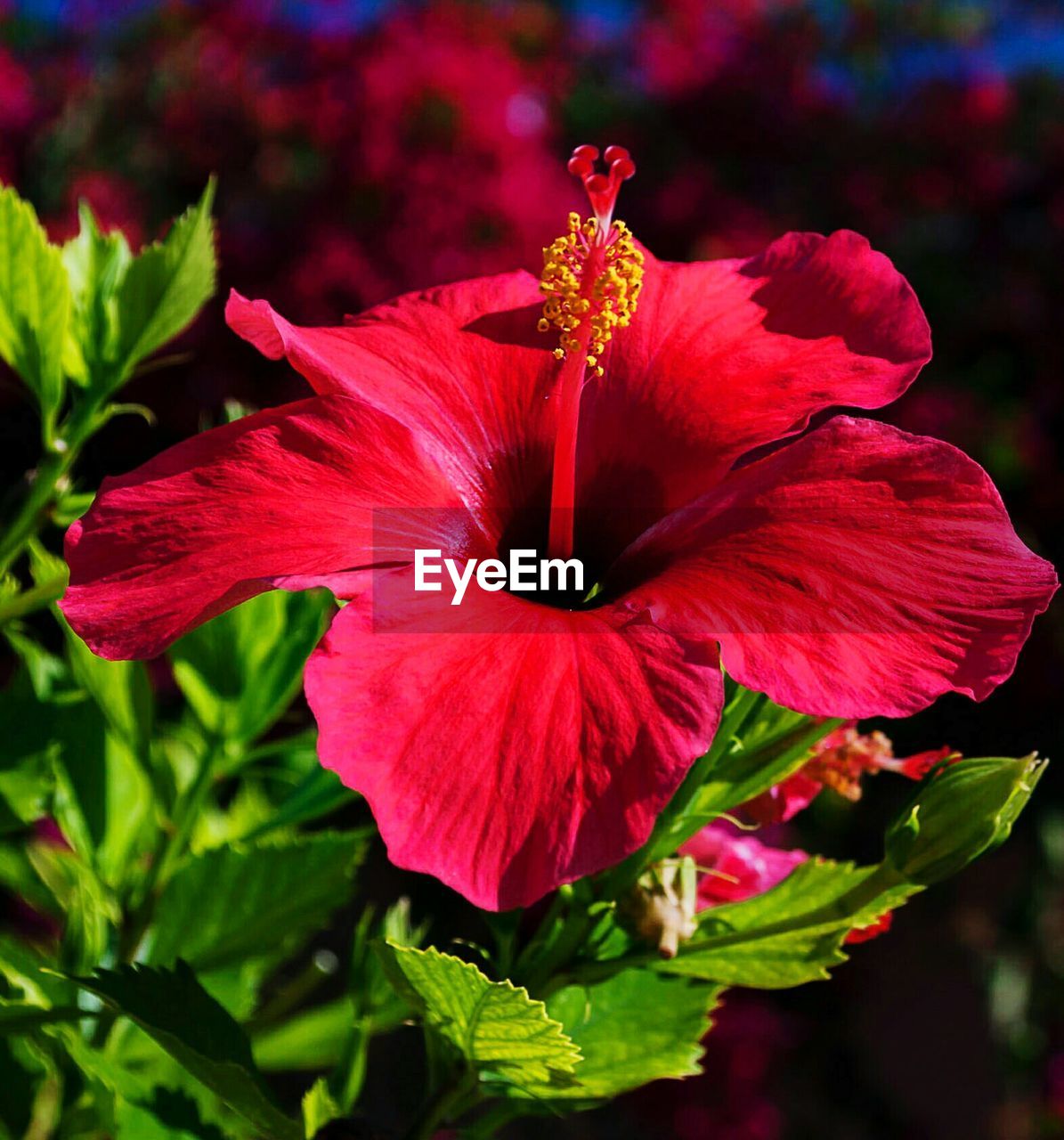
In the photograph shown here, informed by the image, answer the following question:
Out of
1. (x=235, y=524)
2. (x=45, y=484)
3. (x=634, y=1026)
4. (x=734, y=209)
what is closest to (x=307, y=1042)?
(x=634, y=1026)

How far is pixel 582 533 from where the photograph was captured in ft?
2.38

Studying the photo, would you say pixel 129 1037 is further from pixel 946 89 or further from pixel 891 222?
pixel 946 89

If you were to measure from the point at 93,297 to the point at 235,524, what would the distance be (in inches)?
13.2

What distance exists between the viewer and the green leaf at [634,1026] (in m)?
0.66

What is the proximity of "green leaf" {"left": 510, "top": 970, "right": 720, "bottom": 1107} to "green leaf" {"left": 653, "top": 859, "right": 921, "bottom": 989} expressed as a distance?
2.6 inches

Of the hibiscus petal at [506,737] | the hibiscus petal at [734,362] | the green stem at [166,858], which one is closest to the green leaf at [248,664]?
the green stem at [166,858]

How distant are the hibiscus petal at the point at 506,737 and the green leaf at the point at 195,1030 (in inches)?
7.7

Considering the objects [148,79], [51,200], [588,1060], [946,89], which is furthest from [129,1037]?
[946,89]

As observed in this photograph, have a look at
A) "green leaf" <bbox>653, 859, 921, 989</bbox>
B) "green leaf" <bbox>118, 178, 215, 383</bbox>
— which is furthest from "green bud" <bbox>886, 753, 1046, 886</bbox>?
"green leaf" <bbox>118, 178, 215, 383</bbox>

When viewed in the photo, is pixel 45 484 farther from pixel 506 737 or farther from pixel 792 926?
pixel 792 926

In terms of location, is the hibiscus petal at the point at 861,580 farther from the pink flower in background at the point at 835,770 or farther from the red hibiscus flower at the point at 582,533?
the pink flower in background at the point at 835,770

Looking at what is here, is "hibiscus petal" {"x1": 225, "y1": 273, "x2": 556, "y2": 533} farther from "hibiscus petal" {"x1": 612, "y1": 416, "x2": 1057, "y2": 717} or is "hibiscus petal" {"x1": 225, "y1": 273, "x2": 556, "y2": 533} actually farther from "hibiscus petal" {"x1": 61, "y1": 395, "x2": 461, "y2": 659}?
"hibiscus petal" {"x1": 612, "y1": 416, "x2": 1057, "y2": 717}

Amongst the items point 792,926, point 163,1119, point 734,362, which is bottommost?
point 163,1119

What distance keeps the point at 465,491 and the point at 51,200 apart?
2.62 m
